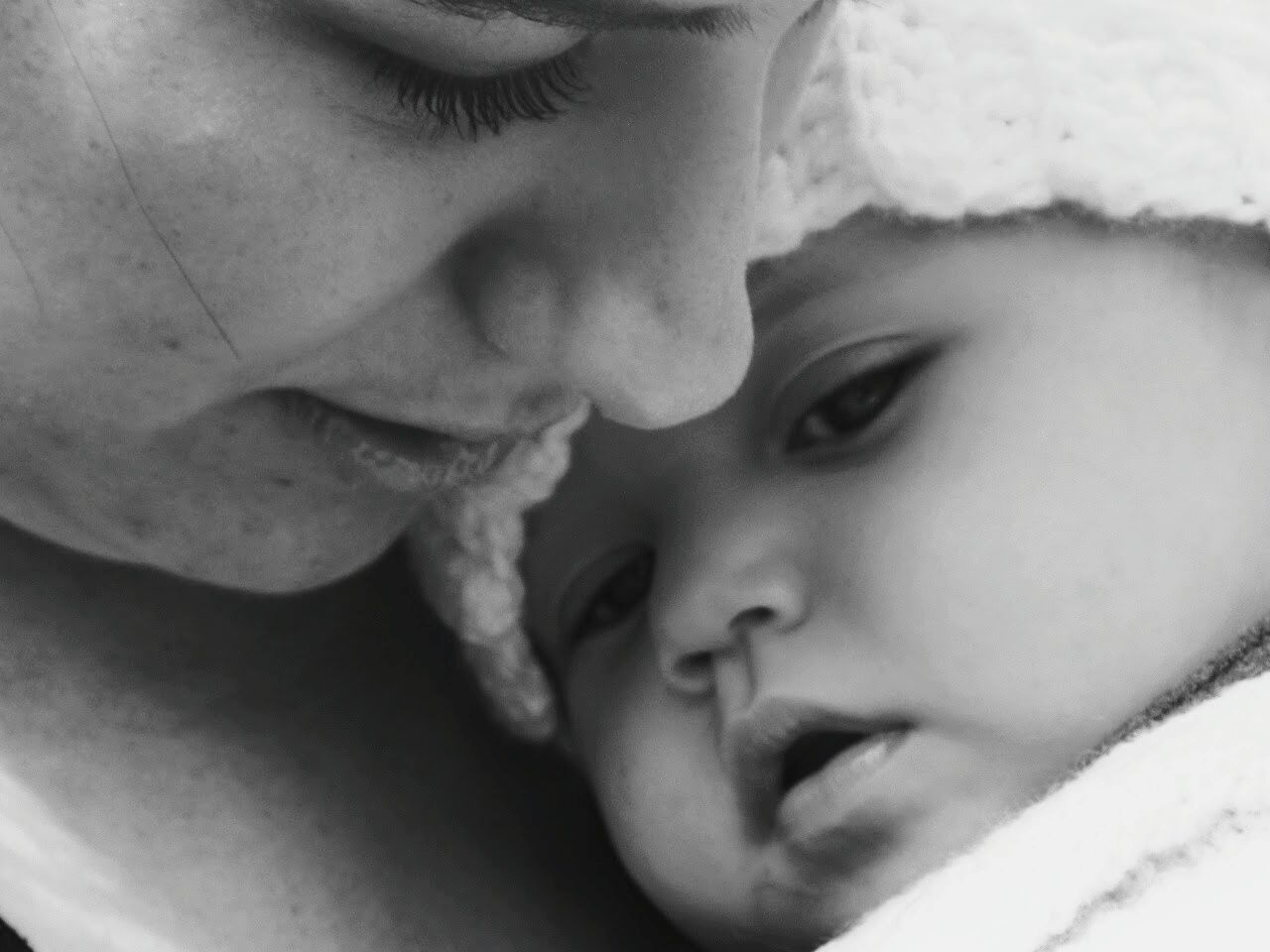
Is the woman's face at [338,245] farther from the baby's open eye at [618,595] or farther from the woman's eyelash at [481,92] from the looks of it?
the baby's open eye at [618,595]

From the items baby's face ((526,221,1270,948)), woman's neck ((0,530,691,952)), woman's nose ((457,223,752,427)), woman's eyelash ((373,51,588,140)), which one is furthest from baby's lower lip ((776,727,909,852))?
woman's eyelash ((373,51,588,140))

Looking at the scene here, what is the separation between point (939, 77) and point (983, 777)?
0.32 meters

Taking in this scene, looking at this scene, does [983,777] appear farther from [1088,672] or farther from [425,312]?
[425,312]

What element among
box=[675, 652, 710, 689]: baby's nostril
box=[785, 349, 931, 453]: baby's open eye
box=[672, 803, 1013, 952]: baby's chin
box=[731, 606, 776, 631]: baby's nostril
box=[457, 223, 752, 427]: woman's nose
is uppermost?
box=[457, 223, 752, 427]: woman's nose

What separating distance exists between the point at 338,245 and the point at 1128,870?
0.31m

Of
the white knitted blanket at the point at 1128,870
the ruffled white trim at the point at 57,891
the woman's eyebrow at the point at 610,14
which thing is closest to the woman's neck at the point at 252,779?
the ruffled white trim at the point at 57,891

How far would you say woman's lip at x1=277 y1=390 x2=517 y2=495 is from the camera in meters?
0.62

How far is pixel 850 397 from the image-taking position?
0.82 meters

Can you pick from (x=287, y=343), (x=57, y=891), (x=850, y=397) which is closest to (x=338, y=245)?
(x=287, y=343)

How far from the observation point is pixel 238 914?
0.63 metres

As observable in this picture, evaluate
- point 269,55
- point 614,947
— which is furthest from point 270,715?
point 269,55

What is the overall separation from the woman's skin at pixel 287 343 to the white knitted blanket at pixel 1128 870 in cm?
19

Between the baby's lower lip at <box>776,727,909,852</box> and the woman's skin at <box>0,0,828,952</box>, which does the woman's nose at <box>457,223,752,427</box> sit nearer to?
the woman's skin at <box>0,0,828,952</box>

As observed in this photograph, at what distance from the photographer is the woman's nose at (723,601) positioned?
777 millimetres
